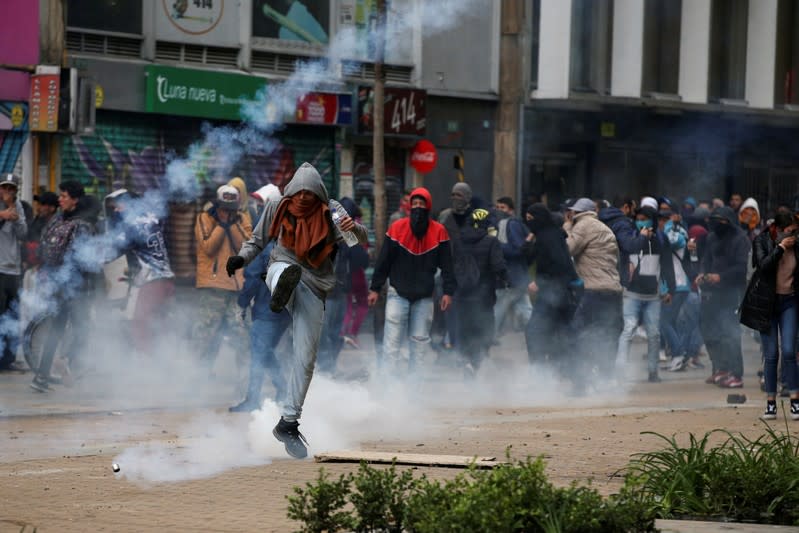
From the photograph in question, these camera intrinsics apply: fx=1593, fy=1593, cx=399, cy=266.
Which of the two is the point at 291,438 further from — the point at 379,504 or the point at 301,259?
the point at 379,504

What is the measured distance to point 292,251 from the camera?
32.4 ft

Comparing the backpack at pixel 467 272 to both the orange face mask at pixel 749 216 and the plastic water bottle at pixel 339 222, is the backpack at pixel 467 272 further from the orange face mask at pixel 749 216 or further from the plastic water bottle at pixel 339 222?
the plastic water bottle at pixel 339 222

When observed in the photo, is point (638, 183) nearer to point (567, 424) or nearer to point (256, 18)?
point (256, 18)

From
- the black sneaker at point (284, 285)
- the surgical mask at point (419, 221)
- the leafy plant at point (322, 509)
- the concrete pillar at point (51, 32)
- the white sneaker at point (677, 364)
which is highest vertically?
the concrete pillar at point (51, 32)

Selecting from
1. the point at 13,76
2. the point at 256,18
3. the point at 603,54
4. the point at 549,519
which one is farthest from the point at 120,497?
the point at 603,54

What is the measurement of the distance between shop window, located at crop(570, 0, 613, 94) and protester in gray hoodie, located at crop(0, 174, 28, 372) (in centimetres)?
1579

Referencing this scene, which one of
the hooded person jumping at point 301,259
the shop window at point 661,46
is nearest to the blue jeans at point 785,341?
the hooded person jumping at point 301,259

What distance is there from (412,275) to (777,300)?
3.12 meters

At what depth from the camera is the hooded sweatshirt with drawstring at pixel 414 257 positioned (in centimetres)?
1388

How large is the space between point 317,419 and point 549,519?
5088 mm

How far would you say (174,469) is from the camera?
908 centimetres

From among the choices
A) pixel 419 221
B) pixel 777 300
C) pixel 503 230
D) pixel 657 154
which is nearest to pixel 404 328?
pixel 419 221

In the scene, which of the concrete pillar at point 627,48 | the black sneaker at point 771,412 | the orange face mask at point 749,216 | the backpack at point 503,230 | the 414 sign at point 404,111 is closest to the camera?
the black sneaker at point 771,412

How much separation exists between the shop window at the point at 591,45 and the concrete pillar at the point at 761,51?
316 centimetres
